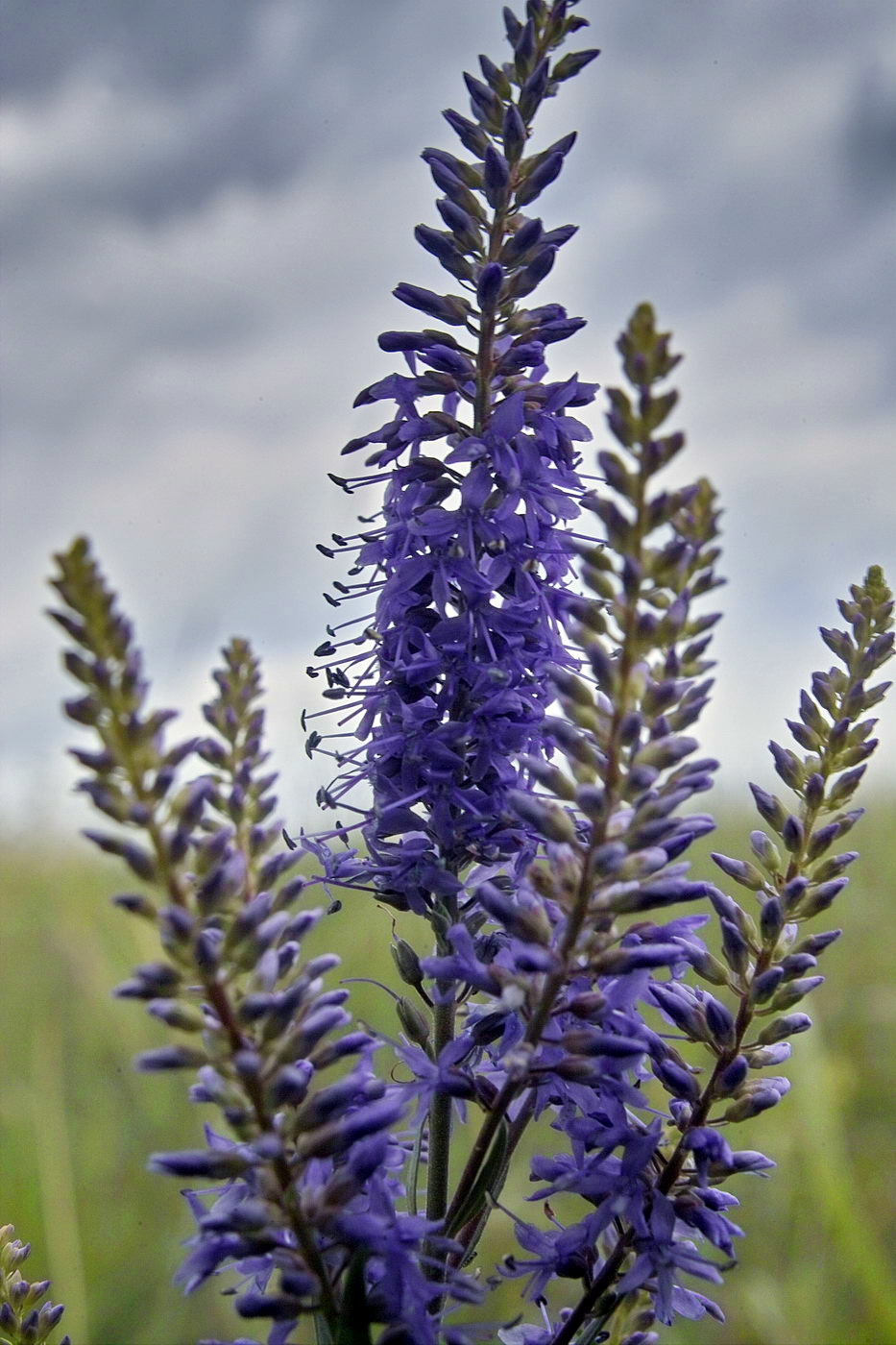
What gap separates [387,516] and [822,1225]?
9.35 feet

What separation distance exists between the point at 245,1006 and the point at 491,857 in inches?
23.9

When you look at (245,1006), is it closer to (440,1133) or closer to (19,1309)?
(440,1133)

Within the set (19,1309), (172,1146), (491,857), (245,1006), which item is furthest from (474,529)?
(172,1146)

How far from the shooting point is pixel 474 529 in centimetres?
168

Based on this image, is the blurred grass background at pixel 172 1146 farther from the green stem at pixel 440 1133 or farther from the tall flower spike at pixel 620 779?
the tall flower spike at pixel 620 779

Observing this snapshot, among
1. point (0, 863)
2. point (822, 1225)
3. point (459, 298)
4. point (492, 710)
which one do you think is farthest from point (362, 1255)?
point (0, 863)

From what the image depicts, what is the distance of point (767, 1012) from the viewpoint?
4.82 ft

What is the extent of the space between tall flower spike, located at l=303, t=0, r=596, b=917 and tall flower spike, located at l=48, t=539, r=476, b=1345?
0.40 m

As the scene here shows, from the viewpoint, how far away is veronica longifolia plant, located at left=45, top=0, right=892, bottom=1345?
110 centimetres

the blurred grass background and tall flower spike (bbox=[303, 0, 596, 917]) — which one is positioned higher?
tall flower spike (bbox=[303, 0, 596, 917])

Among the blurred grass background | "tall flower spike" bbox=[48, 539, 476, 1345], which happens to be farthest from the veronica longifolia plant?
the blurred grass background

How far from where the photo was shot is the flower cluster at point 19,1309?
4.90 feet

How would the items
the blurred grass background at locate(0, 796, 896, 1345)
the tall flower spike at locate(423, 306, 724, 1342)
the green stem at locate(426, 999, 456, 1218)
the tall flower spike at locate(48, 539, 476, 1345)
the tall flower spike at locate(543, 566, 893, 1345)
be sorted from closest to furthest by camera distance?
the tall flower spike at locate(48, 539, 476, 1345) < the tall flower spike at locate(423, 306, 724, 1342) < the tall flower spike at locate(543, 566, 893, 1345) < the green stem at locate(426, 999, 456, 1218) < the blurred grass background at locate(0, 796, 896, 1345)

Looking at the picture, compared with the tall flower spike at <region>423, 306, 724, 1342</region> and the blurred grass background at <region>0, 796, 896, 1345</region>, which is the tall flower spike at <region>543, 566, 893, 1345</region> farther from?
the blurred grass background at <region>0, 796, 896, 1345</region>
